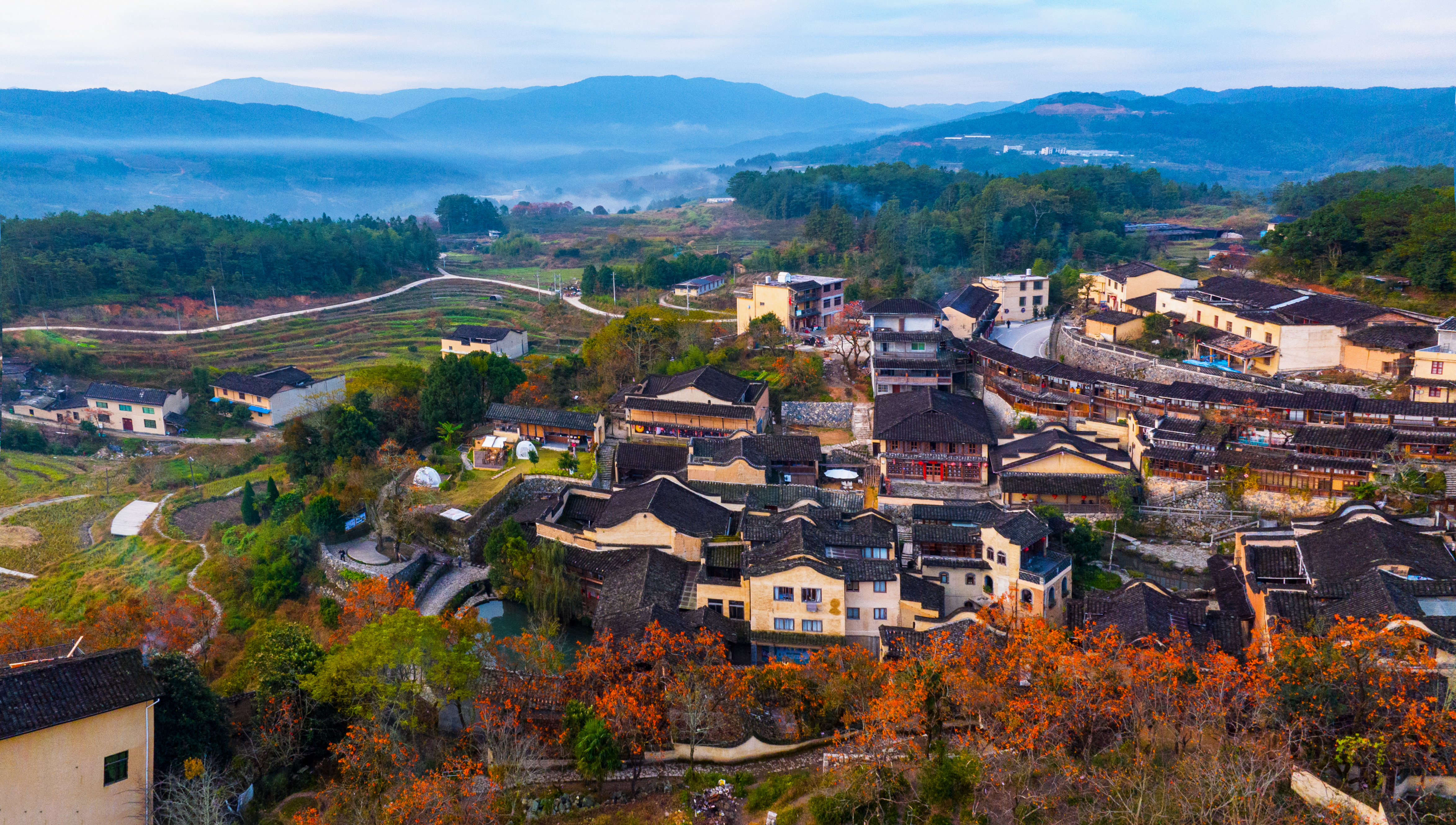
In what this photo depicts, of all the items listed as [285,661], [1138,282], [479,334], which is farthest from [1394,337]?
[479,334]

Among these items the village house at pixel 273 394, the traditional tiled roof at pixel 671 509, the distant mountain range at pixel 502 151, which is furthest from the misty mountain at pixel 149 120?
the traditional tiled roof at pixel 671 509

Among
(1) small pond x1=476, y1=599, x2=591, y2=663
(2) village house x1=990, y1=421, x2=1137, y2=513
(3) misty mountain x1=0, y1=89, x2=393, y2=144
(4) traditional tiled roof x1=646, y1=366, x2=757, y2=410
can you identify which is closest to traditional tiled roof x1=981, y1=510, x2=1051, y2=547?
(2) village house x1=990, y1=421, x2=1137, y2=513

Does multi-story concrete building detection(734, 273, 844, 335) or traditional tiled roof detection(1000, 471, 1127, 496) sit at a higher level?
multi-story concrete building detection(734, 273, 844, 335)

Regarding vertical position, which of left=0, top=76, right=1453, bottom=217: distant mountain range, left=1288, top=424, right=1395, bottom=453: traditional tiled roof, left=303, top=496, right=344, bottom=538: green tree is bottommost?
left=303, top=496, right=344, bottom=538: green tree

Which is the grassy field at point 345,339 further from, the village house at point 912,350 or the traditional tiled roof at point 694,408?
the village house at point 912,350

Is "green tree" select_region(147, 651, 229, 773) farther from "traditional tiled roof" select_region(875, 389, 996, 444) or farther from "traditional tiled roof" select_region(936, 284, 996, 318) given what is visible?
"traditional tiled roof" select_region(936, 284, 996, 318)

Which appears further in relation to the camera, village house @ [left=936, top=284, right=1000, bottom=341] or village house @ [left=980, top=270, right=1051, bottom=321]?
village house @ [left=980, top=270, right=1051, bottom=321]

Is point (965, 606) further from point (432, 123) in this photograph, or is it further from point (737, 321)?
point (432, 123)
